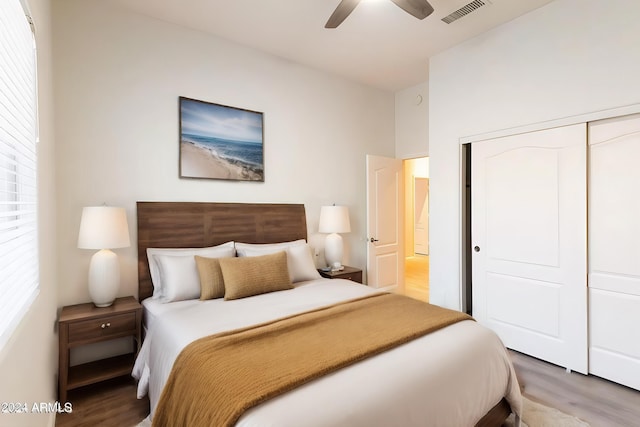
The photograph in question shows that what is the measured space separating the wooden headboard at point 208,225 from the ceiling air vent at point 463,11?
237 centimetres

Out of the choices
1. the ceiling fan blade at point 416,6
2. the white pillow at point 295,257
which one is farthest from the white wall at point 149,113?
the ceiling fan blade at point 416,6

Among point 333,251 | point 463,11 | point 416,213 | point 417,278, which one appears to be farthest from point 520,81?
point 416,213

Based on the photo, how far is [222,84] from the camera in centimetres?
325

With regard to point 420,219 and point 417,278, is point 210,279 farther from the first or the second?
point 420,219

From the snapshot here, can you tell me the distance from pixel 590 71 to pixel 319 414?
3.18 m

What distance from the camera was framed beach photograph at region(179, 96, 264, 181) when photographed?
120 inches

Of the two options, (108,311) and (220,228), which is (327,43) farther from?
(108,311)

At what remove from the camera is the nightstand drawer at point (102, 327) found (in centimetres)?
221

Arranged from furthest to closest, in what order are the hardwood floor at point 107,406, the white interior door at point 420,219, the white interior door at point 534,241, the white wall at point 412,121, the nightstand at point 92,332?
the white interior door at point 420,219, the white wall at point 412,121, the white interior door at point 534,241, the nightstand at point 92,332, the hardwood floor at point 107,406

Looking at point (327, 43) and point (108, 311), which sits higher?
point (327, 43)

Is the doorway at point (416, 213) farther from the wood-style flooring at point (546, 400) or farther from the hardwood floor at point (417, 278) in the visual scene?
the wood-style flooring at point (546, 400)

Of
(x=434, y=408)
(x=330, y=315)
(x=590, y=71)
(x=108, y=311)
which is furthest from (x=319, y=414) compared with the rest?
(x=590, y=71)

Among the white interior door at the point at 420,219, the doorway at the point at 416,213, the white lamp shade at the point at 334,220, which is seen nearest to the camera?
the white lamp shade at the point at 334,220

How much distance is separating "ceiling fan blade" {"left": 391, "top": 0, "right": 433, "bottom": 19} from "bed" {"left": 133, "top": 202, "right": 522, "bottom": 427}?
2064 millimetres
